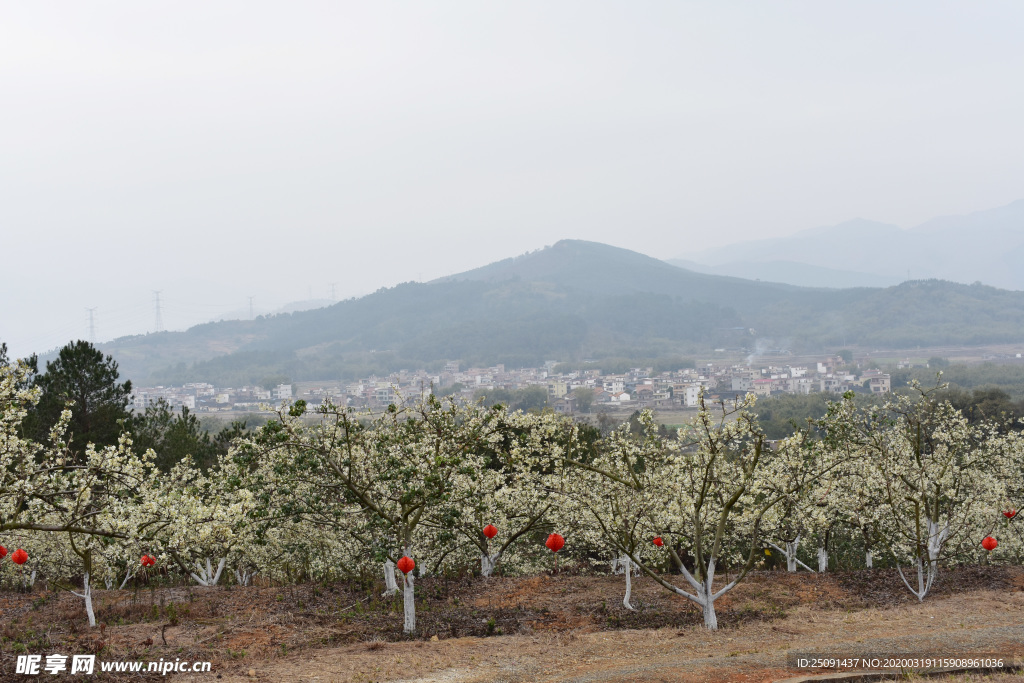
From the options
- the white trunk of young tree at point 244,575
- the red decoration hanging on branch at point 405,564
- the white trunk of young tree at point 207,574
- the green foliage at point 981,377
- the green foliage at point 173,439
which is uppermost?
the green foliage at point 173,439

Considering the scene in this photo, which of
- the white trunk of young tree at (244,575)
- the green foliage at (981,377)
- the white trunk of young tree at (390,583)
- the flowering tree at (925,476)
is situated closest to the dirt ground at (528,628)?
the white trunk of young tree at (390,583)

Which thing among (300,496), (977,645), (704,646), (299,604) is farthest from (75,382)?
(977,645)

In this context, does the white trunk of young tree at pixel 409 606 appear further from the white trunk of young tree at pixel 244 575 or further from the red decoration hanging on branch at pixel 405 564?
the white trunk of young tree at pixel 244 575

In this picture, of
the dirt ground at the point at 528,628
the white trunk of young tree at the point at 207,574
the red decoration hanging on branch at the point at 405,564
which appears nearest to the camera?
the dirt ground at the point at 528,628

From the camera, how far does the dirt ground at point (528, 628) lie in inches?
506

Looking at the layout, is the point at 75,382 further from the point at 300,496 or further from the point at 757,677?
the point at 757,677

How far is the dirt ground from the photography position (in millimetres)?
12859

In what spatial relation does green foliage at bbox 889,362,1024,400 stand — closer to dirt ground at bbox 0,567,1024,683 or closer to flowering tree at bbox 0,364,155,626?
dirt ground at bbox 0,567,1024,683

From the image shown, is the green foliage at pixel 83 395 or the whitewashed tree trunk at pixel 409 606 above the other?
the green foliage at pixel 83 395

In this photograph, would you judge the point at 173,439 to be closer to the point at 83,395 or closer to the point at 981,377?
the point at 83,395

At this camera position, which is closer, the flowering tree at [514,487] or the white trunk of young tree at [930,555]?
the flowering tree at [514,487]

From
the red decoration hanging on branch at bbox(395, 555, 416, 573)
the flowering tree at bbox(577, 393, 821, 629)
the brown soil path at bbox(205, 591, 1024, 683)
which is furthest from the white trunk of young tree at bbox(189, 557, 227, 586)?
the flowering tree at bbox(577, 393, 821, 629)

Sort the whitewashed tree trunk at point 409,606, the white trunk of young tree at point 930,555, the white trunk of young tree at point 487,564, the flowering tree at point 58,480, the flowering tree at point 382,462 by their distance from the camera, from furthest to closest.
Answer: the white trunk of young tree at point 487,564 < the white trunk of young tree at point 930,555 < the whitewashed tree trunk at point 409,606 < the flowering tree at point 382,462 < the flowering tree at point 58,480

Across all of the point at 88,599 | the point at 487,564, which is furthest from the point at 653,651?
the point at 88,599
